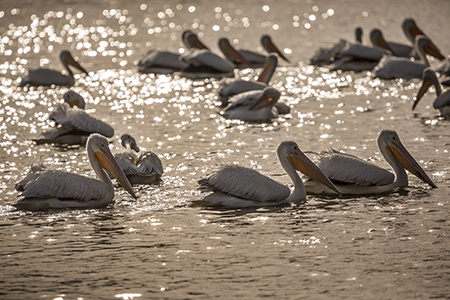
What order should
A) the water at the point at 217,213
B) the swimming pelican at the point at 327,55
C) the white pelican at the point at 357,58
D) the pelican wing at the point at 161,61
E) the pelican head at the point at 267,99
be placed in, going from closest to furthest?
the water at the point at 217,213
the pelican head at the point at 267,99
the pelican wing at the point at 161,61
the white pelican at the point at 357,58
the swimming pelican at the point at 327,55

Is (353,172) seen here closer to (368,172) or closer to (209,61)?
(368,172)

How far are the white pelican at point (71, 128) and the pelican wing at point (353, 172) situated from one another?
2.91m

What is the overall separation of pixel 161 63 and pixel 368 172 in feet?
25.5

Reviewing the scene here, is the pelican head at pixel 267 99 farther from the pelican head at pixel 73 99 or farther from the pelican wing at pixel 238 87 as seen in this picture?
the pelican head at pixel 73 99

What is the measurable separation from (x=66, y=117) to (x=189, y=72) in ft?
16.4

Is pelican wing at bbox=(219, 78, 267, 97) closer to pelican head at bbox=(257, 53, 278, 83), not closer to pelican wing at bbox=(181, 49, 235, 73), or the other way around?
pelican head at bbox=(257, 53, 278, 83)

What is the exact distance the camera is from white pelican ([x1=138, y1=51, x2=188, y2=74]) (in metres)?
13.8

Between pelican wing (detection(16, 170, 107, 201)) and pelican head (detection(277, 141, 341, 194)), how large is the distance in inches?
54.1

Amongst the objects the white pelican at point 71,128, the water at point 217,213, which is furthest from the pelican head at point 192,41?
the white pelican at point 71,128

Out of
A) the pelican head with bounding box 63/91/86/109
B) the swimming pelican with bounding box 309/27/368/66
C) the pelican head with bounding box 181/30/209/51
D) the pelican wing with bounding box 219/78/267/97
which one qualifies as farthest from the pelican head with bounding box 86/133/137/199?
the pelican head with bounding box 181/30/209/51

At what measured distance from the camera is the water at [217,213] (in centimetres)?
480

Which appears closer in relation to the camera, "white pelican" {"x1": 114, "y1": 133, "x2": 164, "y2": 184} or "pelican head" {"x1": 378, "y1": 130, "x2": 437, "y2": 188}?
"pelican head" {"x1": 378, "y1": 130, "x2": 437, "y2": 188}

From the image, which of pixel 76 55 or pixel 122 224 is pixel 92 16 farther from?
pixel 122 224

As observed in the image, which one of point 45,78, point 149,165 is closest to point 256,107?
point 149,165
